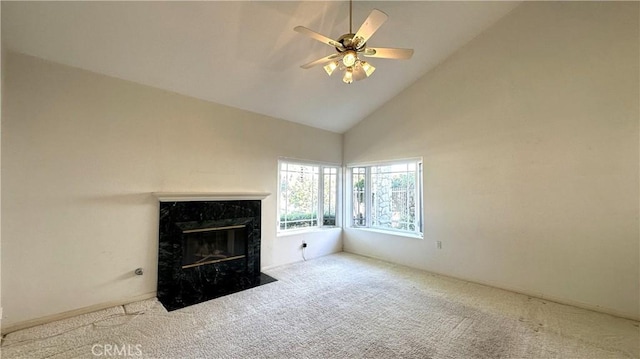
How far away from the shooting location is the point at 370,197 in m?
5.27

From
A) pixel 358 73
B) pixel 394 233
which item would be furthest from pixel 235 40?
pixel 394 233

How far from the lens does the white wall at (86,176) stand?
246 cm

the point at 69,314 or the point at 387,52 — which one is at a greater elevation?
the point at 387,52

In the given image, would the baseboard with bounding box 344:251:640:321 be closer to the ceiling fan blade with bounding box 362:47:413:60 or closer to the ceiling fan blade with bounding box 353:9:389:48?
the ceiling fan blade with bounding box 362:47:413:60

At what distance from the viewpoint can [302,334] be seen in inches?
93.3

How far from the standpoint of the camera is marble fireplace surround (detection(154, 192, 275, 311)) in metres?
3.18

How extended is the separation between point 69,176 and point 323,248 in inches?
152

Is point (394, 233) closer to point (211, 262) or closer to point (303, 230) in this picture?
point (303, 230)

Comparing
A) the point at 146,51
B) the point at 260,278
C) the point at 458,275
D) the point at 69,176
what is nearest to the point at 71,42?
the point at 146,51

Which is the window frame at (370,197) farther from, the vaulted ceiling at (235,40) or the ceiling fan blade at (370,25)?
the ceiling fan blade at (370,25)

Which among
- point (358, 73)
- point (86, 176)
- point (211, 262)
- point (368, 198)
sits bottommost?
point (211, 262)

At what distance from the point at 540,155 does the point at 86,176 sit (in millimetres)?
5300

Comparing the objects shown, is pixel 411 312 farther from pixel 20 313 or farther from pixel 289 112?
pixel 20 313

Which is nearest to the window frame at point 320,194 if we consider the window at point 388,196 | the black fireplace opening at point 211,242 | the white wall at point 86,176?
the window at point 388,196
